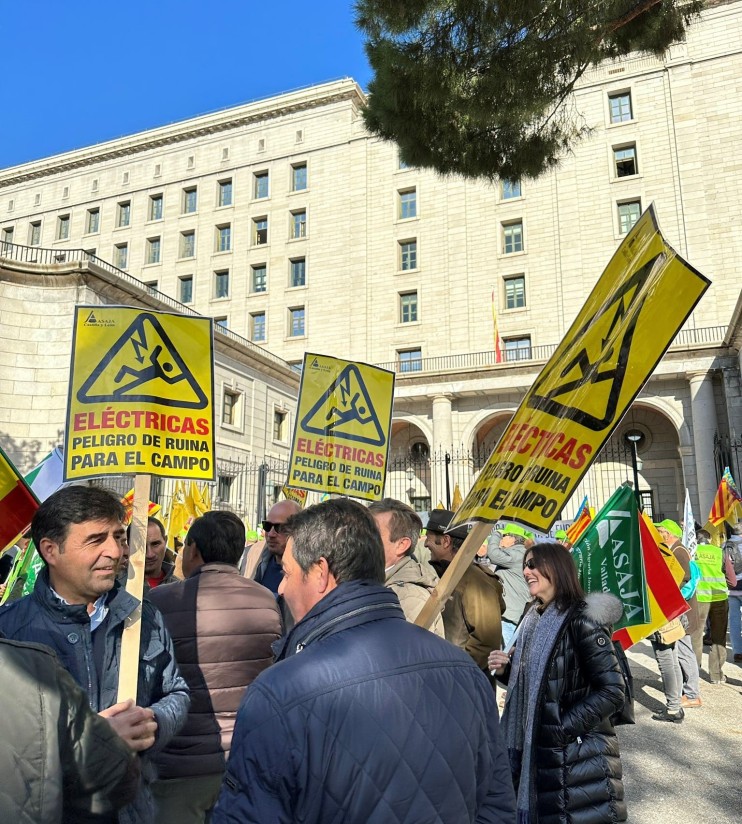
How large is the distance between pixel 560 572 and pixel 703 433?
25.0 meters

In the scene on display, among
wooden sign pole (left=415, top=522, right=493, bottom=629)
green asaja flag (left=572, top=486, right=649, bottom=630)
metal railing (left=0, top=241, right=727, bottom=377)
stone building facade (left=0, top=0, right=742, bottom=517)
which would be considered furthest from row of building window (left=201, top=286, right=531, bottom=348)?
wooden sign pole (left=415, top=522, right=493, bottom=629)

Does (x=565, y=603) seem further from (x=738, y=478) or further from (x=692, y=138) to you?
(x=692, y=138)

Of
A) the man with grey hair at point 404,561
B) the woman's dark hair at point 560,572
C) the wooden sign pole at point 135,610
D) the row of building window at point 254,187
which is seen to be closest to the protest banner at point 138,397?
the wooden sign pole at point 135,610

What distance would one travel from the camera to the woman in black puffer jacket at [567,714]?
9.82ft

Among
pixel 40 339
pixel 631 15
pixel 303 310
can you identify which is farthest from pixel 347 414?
pixel 303 310

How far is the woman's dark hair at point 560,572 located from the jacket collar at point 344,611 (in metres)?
1.92

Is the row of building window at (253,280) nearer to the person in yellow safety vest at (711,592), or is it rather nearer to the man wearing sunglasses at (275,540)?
the person in yellow safety vest at (711,592)

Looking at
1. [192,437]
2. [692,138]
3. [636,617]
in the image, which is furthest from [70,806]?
[692,138]

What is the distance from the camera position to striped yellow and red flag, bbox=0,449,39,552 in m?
3.74

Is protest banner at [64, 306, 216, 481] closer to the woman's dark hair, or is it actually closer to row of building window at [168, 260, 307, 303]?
the woman's dark hair

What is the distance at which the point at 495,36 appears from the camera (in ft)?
20.8

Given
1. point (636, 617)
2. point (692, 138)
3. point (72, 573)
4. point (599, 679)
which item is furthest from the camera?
point (692, 138)

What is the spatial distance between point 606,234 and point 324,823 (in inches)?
1270

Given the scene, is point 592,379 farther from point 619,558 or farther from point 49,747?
point 619,558
